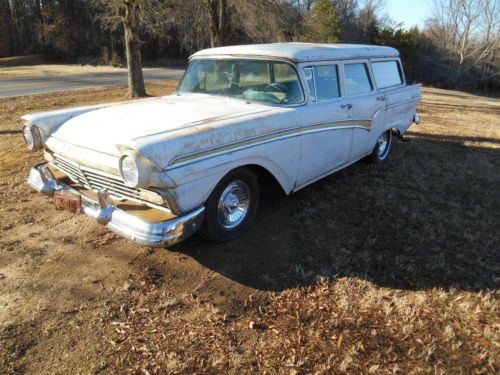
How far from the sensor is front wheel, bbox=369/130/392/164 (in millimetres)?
6246

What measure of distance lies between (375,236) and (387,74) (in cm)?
313

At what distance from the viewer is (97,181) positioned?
11.2 ft

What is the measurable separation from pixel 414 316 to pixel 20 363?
2.74m

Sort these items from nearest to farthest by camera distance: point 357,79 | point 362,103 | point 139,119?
point 139,119 < point 362,103 < point 357,79

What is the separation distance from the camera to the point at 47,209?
453 centimetres

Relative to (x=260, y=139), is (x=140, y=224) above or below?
below

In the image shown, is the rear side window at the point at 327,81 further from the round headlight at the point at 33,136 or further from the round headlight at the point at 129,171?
the round headlight at the point at 33,136

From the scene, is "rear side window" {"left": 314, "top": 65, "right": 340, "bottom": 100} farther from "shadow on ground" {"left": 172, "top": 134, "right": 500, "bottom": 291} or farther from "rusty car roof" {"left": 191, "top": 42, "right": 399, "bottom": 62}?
"shadow on ground" {"left": 172, "top": 134, "right": 500, "bottom": 291}

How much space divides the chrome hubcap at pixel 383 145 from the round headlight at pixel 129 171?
4.53 metres

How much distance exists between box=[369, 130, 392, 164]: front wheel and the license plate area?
14.6ft

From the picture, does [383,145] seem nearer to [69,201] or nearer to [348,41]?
[69,201]

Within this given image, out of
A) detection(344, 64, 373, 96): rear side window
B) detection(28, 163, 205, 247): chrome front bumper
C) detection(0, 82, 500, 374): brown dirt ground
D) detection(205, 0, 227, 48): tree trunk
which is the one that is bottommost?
detection(0, 82, 500, 374): brown dirt ground

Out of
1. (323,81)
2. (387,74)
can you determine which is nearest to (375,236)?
(323,81)

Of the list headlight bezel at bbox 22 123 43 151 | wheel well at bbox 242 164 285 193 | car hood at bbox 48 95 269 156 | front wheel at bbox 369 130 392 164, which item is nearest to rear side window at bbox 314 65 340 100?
car hood at bbox 48 95 269 156
